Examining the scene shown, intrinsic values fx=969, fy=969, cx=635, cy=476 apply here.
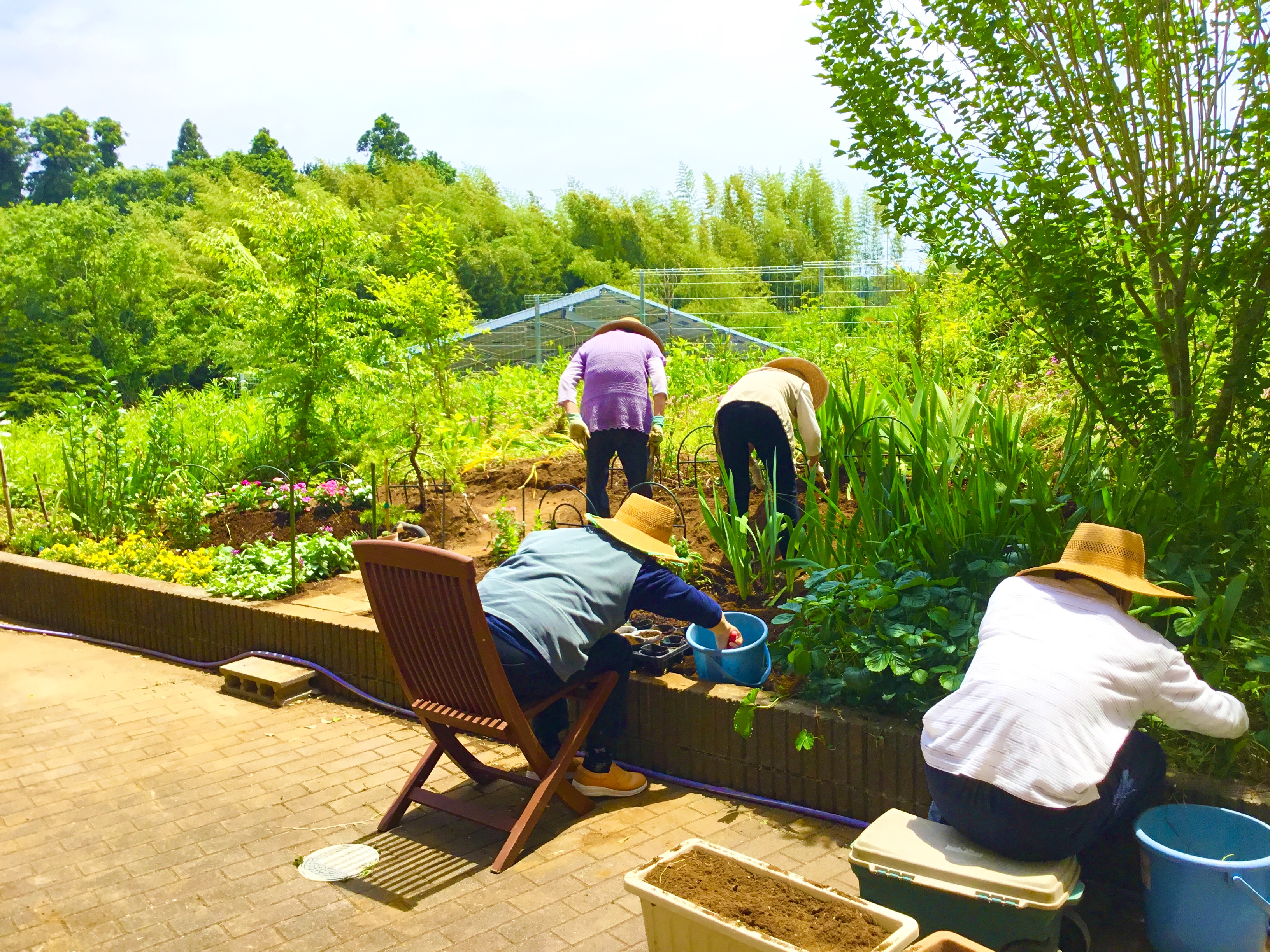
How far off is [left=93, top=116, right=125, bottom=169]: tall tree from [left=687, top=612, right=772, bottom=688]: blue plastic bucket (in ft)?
257

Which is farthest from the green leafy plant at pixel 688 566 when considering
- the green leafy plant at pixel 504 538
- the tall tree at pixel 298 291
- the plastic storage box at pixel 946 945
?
the tall tree at pixel 298 291

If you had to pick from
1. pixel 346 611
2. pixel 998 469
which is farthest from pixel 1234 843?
pixel 346 611

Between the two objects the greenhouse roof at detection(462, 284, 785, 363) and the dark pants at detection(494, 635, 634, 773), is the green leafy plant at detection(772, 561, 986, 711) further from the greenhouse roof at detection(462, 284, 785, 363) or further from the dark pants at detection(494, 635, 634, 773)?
the greenhouse roof at detection(462, 284, 785, 363)

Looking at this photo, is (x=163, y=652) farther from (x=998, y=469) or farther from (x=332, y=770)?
(x=998, y=469)

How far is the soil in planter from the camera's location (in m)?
1.98

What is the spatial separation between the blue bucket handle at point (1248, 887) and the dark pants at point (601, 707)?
1902mm

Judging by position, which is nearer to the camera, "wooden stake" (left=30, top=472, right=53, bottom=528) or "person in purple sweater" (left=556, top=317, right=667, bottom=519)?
"person in purple sweater" (left=556, top=317, right=667, bottom=519)

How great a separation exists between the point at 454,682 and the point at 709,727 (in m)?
0.98

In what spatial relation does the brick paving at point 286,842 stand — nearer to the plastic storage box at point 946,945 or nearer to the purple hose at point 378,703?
the purple hose at point 378,703

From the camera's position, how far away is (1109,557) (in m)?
2.68

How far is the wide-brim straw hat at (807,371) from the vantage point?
5.03 meters

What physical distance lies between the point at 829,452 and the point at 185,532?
4484mm

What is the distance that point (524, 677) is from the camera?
324cm

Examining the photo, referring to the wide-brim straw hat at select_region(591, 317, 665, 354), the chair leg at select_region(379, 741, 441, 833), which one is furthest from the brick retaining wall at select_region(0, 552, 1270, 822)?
the wide-brim straw hat at select_region(591, 317, 665, 354)
